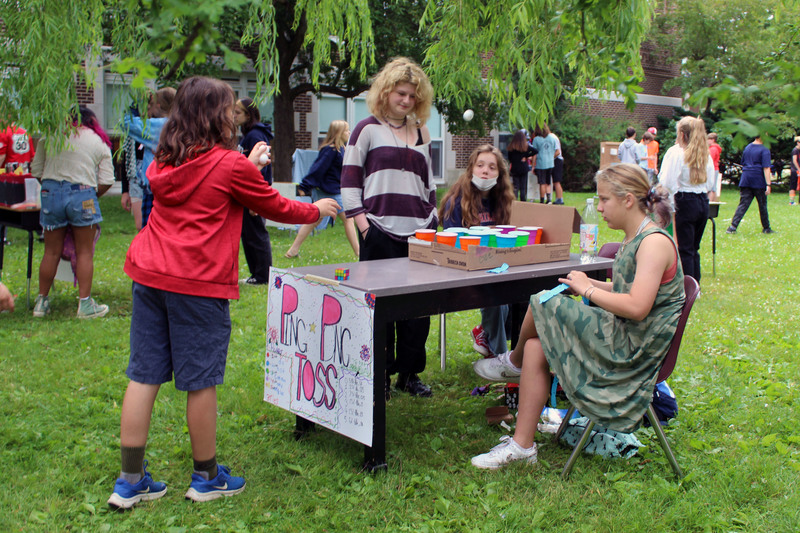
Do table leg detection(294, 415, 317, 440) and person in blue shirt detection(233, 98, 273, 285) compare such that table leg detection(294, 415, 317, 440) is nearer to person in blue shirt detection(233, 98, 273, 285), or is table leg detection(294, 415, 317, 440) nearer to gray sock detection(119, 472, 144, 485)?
gray sock detection(119, 472, 144, 485)

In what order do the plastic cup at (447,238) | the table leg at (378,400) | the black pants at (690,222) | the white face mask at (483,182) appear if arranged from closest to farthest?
the table leg at (378,400) → the plastic cup at (447,238) → the white face mask at (483,182) → the black pants at (690,222)

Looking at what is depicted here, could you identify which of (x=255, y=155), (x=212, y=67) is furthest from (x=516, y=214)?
(x=212, y=67)

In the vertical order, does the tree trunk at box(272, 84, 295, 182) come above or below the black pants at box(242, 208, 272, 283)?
above

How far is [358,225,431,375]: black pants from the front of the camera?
4.43 meters

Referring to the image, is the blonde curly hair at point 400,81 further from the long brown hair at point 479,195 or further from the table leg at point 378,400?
the table leg at point 378,400

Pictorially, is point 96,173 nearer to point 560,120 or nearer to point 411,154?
point 411,154

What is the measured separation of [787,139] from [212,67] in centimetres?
2131

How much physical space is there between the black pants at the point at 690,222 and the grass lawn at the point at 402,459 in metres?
1.68

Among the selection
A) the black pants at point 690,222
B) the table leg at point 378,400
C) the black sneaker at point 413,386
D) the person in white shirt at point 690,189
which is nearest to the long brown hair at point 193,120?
the table leg at point 378,400

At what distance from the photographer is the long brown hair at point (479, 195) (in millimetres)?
4793

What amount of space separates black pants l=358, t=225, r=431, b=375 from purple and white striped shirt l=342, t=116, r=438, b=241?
76mm

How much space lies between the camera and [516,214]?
4.48 m

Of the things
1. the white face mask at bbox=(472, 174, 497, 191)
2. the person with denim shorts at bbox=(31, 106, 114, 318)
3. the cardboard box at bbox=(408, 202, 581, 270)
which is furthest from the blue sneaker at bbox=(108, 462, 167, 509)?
the person with denim shorts at bbox=(31, 106, 114, 318)

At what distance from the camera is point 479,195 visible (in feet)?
15.9
